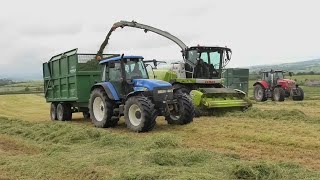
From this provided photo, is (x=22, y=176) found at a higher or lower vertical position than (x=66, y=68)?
lower

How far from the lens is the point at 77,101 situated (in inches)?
563

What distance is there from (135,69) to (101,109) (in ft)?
5.73

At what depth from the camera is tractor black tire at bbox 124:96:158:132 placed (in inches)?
433

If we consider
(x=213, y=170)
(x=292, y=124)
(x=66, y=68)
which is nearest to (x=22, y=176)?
(x=213, y=170)

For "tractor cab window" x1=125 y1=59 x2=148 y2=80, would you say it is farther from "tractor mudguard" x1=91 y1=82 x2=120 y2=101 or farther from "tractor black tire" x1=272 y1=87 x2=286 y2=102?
"tractor black tire" x1=272 y1=87 x2=286 y2=102

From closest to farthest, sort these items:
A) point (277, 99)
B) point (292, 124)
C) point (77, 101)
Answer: point (292, 124), point (77, 101), point (277, 99)

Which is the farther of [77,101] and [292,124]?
[77,101]

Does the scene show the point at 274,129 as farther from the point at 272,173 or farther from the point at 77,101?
the point at 77,101

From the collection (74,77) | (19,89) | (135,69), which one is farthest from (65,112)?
(19,89)

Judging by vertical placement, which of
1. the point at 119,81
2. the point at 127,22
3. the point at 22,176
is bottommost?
the point at 22,176

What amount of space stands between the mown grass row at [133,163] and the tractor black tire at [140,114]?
1171mm

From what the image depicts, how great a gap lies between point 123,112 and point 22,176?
5.57m

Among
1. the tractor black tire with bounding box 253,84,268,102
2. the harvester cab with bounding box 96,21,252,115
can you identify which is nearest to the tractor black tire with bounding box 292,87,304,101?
the tractor black tire with bounding box 253,84,268,102

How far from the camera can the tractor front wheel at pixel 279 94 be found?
22.7 metres
